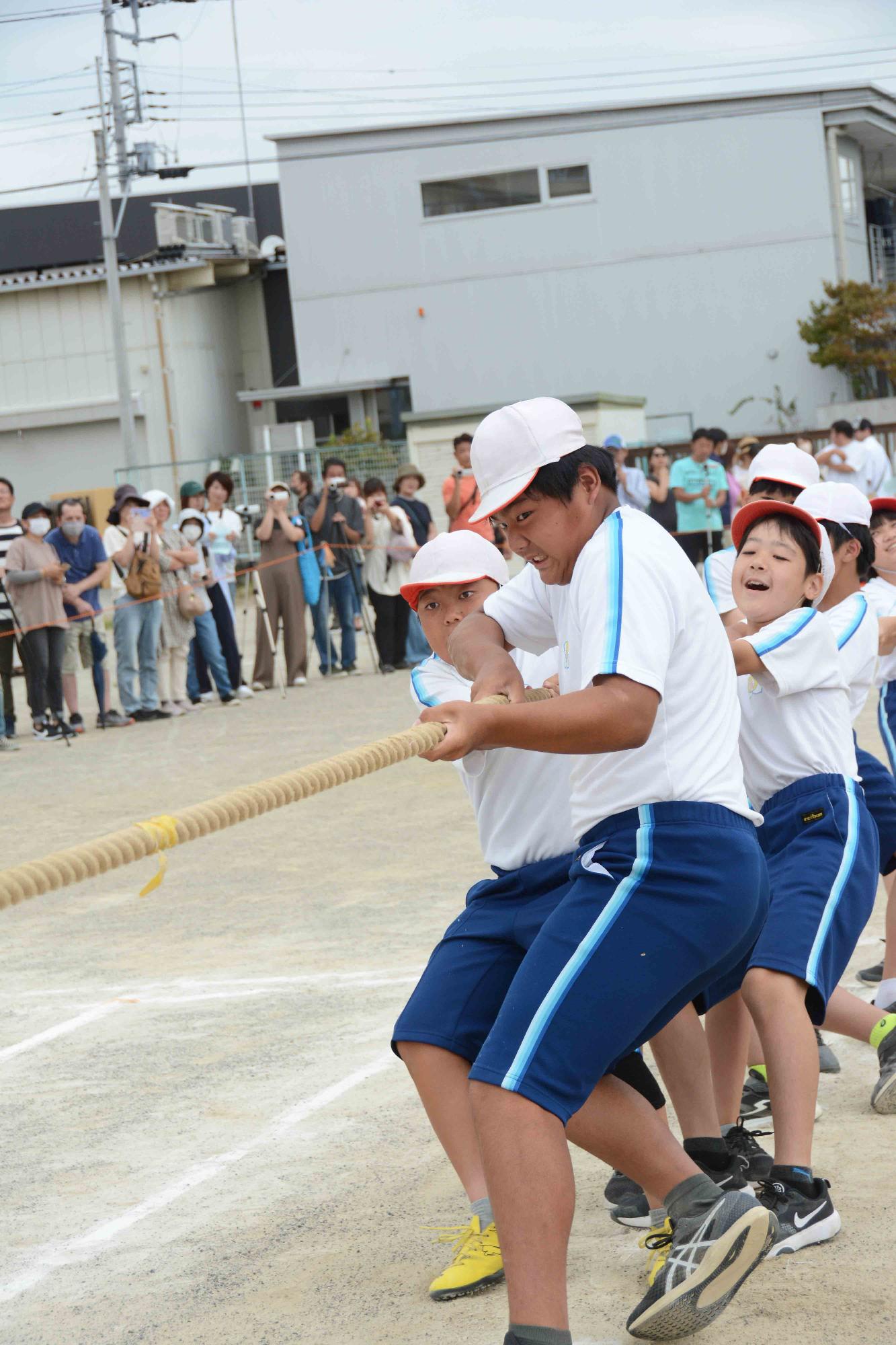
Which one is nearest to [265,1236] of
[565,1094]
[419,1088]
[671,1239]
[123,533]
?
[419,1088]

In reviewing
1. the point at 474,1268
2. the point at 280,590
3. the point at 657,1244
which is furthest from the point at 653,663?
the point at 280,590

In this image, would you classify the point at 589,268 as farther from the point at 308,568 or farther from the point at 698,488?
the point at 308,568

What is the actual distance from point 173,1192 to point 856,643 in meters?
2.30

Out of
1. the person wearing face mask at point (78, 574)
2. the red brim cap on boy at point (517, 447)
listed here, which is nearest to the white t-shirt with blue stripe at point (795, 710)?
the red brim cap on boy at point (517, 447)

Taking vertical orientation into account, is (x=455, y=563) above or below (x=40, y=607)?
below

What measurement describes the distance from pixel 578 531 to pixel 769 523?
121 cm

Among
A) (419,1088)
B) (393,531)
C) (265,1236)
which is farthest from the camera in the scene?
(393,531)

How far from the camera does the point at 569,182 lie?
3309 centimetres

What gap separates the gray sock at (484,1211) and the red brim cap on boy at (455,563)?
1.36 metres

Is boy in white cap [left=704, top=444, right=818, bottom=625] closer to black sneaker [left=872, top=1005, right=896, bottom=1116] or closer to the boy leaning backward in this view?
the boy leaning backward

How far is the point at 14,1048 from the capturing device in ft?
17.5

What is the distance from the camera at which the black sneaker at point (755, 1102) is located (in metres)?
4.19

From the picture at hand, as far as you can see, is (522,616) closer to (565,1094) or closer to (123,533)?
(565,1094)

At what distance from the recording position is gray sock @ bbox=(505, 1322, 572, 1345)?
2551mm
